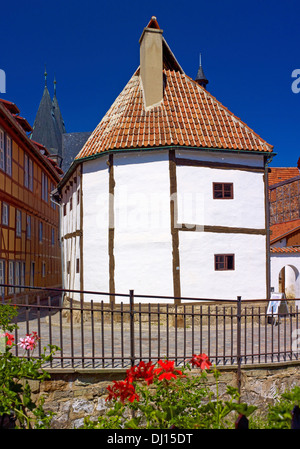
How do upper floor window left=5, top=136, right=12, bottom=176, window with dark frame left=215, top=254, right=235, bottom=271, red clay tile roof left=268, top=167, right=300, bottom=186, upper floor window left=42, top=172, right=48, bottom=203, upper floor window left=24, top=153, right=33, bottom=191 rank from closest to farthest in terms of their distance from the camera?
window with dark frame left=215, top=254, right=235, bottom=271 → upper floor window left=5, top=136, right=12, bottom=176 → upper floor window left=24, top=153, right=33, bottom=191 → upper floor window left=42, top=172, right=48, bottom=203 → red clay tile roof left=268, top=167, right=300, bottom=186

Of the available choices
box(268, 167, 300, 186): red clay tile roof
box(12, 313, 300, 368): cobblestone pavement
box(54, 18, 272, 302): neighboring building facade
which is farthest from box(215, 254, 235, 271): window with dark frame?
box(268, 167, 300, 186): red clay tile roof

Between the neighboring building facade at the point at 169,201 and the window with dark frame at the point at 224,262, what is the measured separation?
0.03m

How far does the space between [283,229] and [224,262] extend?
9.89m

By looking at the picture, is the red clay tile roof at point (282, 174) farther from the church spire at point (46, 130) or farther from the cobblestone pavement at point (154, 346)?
the church spire at point (46, 130)

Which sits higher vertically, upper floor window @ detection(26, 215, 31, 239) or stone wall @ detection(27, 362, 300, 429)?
upper floor window @ detection(26, 215, 31, 239)

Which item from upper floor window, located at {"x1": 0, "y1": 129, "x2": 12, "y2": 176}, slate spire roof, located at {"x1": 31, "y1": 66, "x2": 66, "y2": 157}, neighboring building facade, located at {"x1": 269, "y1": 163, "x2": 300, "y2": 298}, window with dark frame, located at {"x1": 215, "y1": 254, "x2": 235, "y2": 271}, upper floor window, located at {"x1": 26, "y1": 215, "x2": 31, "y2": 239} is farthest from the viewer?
slate spire roof, located at {"x1": 31, "y1": 66, "x2": 66, "y2": 157}

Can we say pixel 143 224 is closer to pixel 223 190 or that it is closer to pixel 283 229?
pixel 223 190

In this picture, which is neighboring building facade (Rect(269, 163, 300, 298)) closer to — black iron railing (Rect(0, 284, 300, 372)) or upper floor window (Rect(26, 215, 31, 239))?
black iron railing (Rect(0, 284, 300, 372))

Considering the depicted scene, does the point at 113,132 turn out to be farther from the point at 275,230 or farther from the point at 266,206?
the point at 275,230

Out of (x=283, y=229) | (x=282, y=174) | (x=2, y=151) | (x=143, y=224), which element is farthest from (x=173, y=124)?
(x=282, y=174)

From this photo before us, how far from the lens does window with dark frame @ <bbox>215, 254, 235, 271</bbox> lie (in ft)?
41.0

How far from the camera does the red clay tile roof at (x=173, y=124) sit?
12.5m

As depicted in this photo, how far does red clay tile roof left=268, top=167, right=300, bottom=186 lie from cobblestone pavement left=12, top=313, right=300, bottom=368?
1600 centimetres
